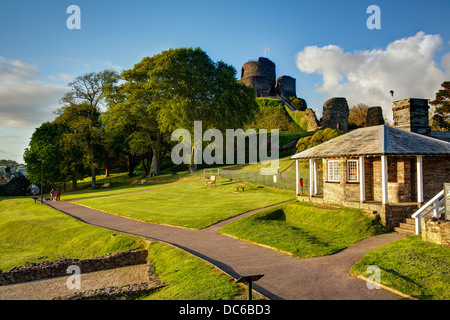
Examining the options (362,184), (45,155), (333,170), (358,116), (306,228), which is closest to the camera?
(306,228)

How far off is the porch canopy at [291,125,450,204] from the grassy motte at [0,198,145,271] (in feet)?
38.9

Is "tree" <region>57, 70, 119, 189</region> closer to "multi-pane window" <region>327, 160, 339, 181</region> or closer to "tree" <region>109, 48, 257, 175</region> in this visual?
"tree" <region>109, 48, 257, 175</region>

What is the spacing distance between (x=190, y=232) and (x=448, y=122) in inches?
1647

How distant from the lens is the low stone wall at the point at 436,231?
36.2 feet

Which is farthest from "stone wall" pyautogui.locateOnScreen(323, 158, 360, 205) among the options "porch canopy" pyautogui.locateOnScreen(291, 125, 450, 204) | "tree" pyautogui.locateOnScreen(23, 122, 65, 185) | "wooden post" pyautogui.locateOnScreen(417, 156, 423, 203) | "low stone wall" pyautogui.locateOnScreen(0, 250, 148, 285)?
"tree" pyautogui.locateOnScreen(23, 122, 65, 185)

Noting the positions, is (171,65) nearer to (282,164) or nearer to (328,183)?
(282,164)

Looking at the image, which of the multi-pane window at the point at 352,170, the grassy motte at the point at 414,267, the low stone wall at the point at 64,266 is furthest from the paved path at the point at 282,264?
the multi-pane window at the point at 352,170

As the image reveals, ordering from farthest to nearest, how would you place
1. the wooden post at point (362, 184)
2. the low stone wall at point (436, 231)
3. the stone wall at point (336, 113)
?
the stone wall at point (336, 113)
the wooden post at point (362, 184)
the low stone wall at point (436, 231)

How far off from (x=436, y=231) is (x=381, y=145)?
533cm

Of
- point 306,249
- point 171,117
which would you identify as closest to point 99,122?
point 171,117

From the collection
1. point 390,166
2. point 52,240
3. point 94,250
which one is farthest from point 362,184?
point 52,240

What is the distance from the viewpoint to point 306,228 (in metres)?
16.1

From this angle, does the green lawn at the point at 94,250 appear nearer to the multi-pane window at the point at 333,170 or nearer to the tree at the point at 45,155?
the multi-pane window at the point at 333,170

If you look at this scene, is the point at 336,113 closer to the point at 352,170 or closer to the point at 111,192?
the point at 111,192
